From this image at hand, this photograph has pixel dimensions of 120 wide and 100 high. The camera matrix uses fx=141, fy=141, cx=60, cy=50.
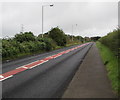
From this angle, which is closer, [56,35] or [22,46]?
[22,46]

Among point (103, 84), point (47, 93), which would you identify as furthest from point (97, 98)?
point (47, 93)

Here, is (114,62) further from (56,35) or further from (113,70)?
(56,35)

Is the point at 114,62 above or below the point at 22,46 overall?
below

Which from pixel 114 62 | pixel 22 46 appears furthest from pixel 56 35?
pixel 114 62

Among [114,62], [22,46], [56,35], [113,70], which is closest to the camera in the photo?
[113,70]

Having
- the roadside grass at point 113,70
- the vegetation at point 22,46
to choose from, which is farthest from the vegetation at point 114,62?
the vegetation at point 22,46

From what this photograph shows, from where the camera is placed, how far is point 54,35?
34906mm

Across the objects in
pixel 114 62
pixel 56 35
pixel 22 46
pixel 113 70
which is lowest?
pixel 113 70

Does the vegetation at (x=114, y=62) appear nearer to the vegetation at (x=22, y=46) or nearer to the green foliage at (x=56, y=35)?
the vegetation at (x=22, y=46)

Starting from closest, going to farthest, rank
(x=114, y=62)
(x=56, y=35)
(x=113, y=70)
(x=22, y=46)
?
(x=113, y=70)
(x=114, y=62)
(x=22, y=46)
(x=56, y=35)

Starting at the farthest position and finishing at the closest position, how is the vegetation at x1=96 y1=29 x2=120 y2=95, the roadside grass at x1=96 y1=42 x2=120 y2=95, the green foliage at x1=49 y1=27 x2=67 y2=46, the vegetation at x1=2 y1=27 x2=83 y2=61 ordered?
the green foliage at x1=49 y1=27 x2=67 y2=46 → the vegetation at x1=2 y1=27 x2=83 y2=61 → the vegetation at x1=96 y1=29 x2=120 y2=95 → the roadside grass at x1=96 y1=42 x2=120 y2=95

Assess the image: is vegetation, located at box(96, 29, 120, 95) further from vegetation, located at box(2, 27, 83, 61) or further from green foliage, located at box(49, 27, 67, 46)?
green foliage, located at box(49, 27, 67, 46)

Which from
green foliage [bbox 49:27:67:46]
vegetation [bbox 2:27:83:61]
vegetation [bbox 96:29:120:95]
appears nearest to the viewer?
vegetation [bbox 96:29:120:95]

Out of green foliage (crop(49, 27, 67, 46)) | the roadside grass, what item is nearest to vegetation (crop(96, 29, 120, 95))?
the roadside grass
